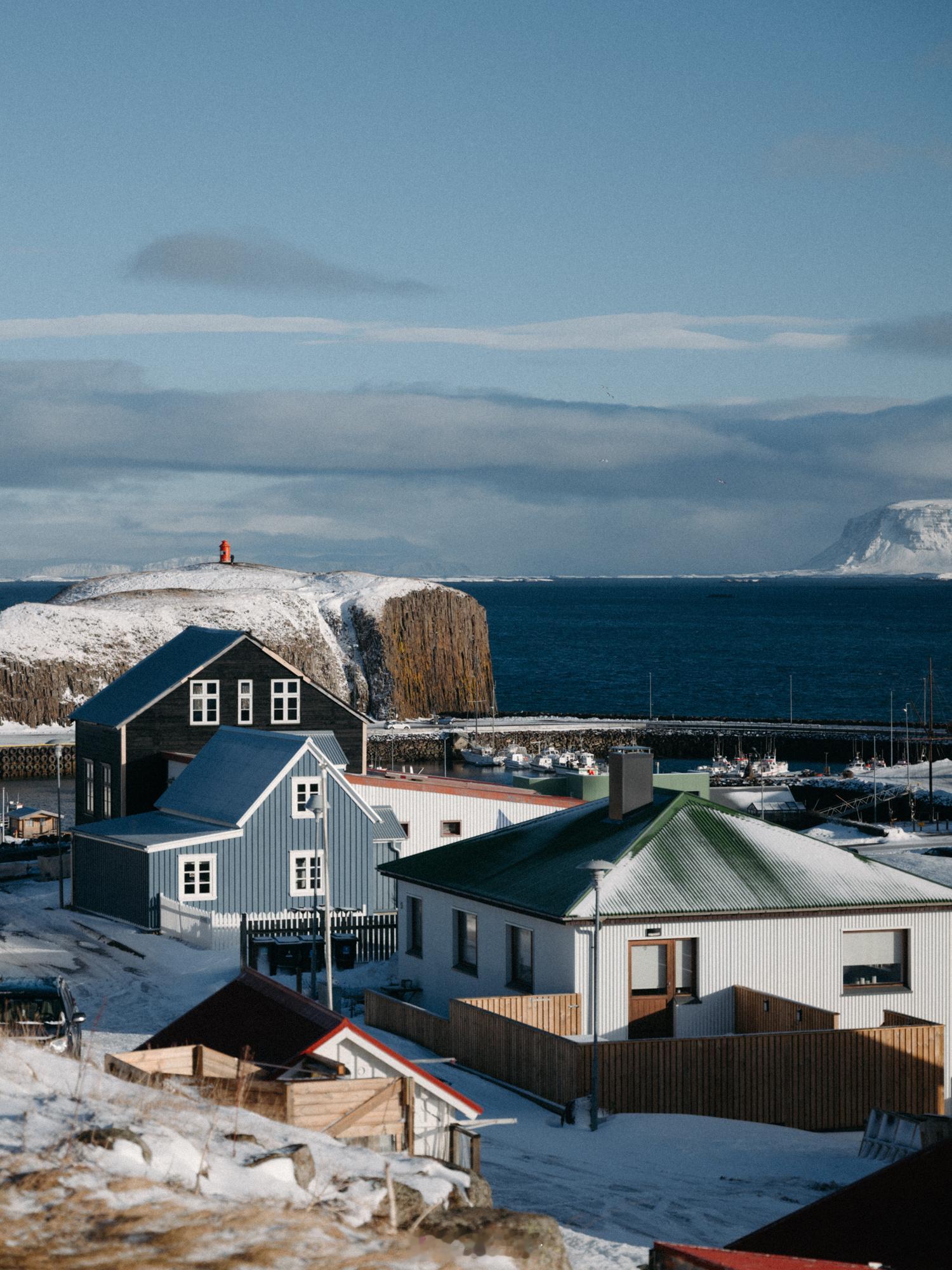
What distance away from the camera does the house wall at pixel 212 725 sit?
47.4m

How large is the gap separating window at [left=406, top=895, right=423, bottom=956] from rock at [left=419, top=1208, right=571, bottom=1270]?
2136 centimetres

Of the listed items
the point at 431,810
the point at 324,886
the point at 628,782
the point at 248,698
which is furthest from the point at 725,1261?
the point at 248,698

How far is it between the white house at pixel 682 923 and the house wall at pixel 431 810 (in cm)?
1475

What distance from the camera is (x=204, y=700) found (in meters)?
47.9

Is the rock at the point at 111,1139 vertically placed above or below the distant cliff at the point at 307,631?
below

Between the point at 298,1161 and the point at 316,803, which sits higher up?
the point at 316,803

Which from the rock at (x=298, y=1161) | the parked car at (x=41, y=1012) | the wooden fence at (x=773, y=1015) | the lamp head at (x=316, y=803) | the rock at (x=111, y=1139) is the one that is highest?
the lamp head at (x=316, y=803)

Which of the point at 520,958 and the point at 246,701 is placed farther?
the point at 246,701

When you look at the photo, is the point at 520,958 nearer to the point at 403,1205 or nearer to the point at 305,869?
the point at 305,869

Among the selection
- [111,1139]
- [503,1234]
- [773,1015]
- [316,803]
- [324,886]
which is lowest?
[773,1015]

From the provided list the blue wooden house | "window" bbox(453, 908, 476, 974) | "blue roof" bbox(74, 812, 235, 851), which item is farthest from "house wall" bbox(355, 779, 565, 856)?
"window" bbox(453, 908, 476, 974)

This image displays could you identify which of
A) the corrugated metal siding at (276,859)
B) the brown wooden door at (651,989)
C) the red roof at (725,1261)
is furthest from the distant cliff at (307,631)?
the red roof at (725,1261)

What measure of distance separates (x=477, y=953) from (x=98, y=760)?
2414cm

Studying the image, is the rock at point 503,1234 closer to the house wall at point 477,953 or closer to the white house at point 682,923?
the white house at point 682,923
